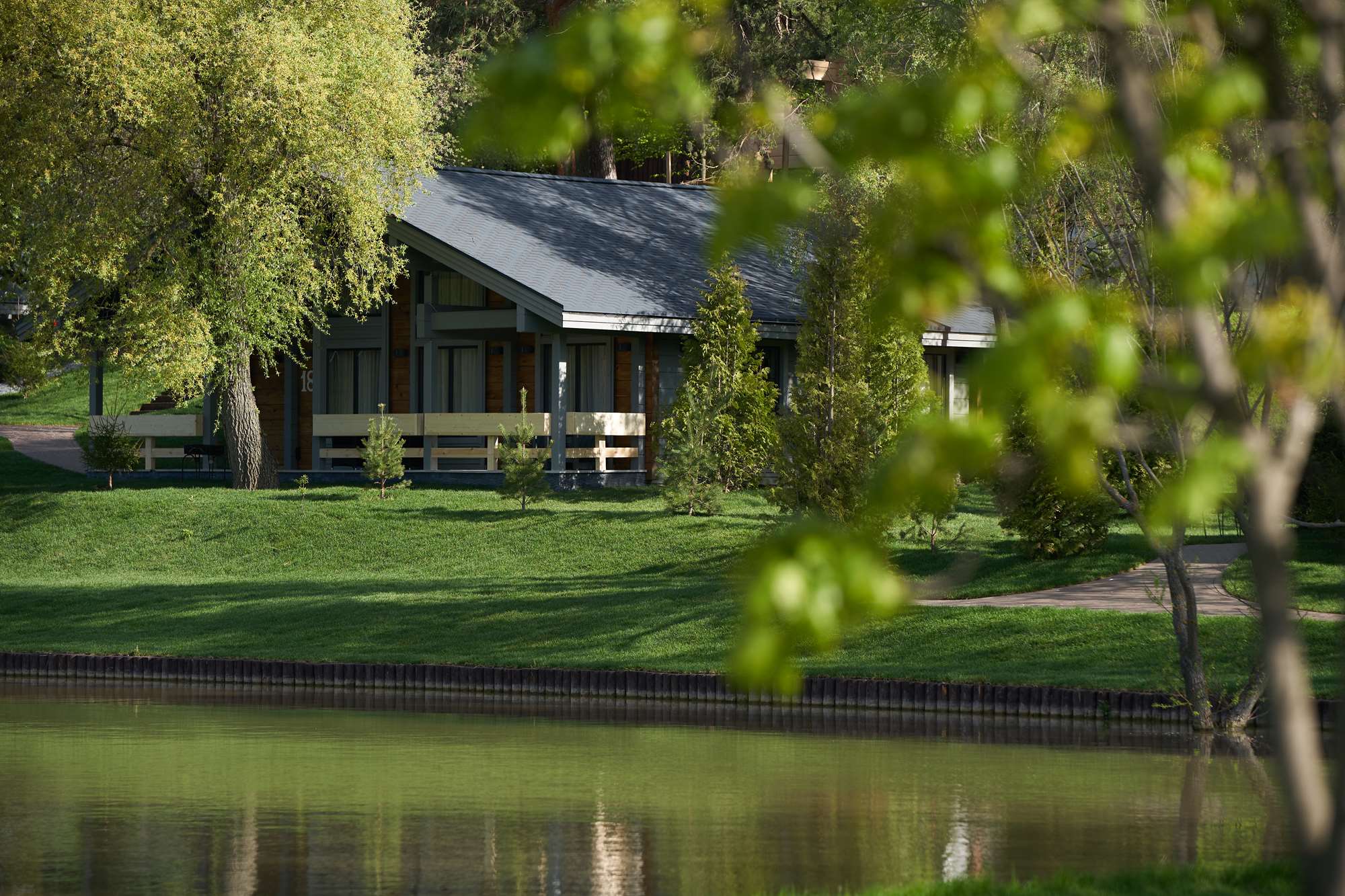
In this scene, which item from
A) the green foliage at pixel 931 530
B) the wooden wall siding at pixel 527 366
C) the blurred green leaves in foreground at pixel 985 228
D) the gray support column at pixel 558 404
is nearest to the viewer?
the blurred green leaves in foreground at pixel 985 228

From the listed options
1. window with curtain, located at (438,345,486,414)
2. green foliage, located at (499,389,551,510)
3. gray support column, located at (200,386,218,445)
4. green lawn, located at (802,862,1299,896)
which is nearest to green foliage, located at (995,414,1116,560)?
green foliage, located at (499,389,551,510)

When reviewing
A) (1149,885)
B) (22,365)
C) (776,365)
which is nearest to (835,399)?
(776,365)

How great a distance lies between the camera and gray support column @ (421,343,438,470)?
36.9 metres

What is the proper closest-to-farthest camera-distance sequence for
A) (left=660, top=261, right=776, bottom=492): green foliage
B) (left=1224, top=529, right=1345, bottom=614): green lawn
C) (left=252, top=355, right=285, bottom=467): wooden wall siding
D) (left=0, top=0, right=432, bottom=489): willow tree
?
(left=1224, top=529, right=1345, bottom=614): green lawn < (left=0, top=0, right=432, bottom=489): willow tree < (left=660, top=261, right=776, bottom=492): green foliage < (left=252, top=355, right=285, bottom=467): wooden wall siding

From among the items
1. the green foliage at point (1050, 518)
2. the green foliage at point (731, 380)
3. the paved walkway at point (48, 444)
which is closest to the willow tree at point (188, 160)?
the green foliage at point (731, 380)

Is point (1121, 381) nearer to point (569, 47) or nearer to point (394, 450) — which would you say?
point (569, 47)

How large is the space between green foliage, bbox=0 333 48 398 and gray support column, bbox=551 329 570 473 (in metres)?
9.07

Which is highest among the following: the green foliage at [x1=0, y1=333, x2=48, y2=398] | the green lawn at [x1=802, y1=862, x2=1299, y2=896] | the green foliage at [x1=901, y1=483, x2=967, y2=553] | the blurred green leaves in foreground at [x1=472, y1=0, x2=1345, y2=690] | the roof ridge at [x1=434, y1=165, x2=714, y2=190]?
the roof ridge at [x1=434, y1=165, x2=714, y2=190]

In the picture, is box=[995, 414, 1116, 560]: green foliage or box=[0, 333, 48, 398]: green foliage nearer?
box=[995, 414, 1116, 560]: green foliage

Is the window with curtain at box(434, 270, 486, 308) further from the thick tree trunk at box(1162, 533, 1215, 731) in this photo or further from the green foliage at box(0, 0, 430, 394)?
the thick tree trunk at box(1162, 533, 1215, 731)

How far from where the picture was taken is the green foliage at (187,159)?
32.1m

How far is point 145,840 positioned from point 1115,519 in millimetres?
23279

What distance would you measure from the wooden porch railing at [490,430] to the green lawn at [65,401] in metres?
12.3

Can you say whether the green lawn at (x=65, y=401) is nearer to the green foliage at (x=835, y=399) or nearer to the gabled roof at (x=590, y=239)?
the gabled roof at (x=590, y=239)
